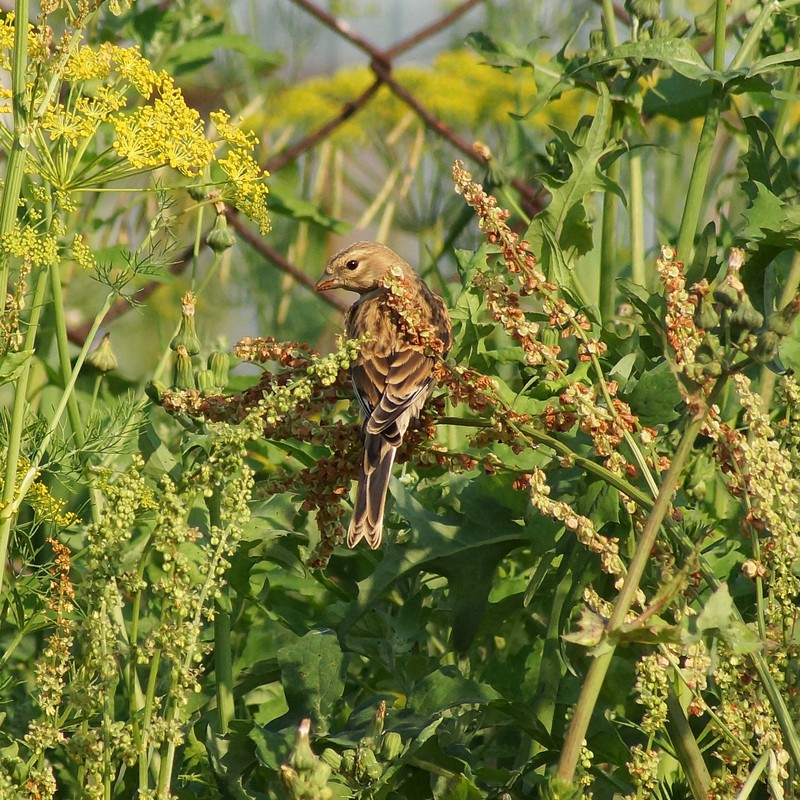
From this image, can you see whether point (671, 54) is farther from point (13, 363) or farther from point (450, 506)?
point (13, 363)

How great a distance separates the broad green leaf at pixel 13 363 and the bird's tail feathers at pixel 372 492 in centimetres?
71

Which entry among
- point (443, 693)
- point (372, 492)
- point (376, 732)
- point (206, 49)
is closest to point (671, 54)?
point (372, 492)

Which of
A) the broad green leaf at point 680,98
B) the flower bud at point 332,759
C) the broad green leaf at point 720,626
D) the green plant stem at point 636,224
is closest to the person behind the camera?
the broad green leaf at point 720,626

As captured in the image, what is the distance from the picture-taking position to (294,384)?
194cm

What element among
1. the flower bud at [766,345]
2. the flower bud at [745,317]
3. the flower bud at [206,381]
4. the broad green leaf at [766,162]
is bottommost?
the flower bud at [206,381]

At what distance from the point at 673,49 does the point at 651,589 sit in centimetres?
107

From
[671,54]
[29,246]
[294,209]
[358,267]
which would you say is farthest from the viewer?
[358,267]

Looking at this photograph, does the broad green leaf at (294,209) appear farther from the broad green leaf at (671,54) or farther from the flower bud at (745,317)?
the flower bud at (745,317)

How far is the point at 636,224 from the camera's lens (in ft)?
10.6

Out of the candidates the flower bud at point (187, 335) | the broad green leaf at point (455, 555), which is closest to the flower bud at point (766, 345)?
the broad green leaf at point (455, 555)

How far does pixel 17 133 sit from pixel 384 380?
3.58ft

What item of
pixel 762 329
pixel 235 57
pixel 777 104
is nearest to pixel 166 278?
pixel 762 329

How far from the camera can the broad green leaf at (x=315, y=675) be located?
2.28m

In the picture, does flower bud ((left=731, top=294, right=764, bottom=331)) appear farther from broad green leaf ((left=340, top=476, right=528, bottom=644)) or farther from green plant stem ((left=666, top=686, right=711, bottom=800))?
broad green leaf ((left=340, top=476, right=528, bottom=644))
